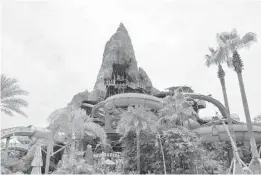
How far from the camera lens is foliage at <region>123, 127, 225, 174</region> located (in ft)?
68.1

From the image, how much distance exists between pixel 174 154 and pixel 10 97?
13.1 meters

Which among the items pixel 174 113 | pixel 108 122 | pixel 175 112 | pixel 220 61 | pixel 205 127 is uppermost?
pixel 220 61

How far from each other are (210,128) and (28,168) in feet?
66.5

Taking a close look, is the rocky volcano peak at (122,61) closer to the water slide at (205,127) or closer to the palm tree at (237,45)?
the water slide at (205,127)

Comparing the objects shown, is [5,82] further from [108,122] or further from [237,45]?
[108,122]

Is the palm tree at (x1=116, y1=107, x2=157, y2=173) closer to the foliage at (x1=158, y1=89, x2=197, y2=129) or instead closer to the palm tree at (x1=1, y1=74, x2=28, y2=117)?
the foliage at (x1=158, y1=89, x2=197, y2=129)

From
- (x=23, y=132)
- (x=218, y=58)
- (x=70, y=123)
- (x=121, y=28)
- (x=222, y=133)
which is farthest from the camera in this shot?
(x=121, y=28)

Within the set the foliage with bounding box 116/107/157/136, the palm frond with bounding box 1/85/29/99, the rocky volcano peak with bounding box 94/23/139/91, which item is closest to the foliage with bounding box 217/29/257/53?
the foliage with bounding box 116/107/157/136

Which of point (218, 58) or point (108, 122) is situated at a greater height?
point (218, 58)

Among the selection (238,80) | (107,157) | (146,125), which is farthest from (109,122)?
(238,80)

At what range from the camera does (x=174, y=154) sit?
68.6 feet

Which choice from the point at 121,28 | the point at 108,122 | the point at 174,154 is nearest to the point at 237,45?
the point at 174,154

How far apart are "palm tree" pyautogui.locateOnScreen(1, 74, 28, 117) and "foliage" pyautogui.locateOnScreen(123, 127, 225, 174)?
10.7m

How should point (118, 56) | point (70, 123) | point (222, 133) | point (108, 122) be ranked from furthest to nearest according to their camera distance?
point (118, 56) < point (108, 122) < point (222, 133) < point (70, 123)
